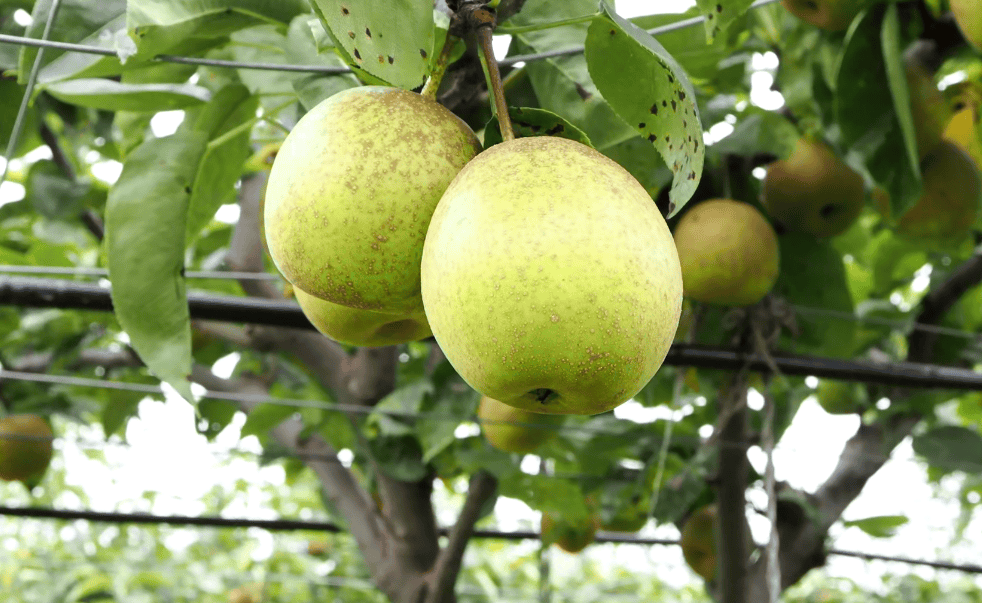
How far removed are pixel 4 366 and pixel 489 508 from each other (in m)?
1.28

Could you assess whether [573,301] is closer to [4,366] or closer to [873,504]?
[4,366]

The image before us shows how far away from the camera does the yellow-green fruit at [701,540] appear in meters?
2.04

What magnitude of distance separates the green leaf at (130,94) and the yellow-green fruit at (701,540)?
158 centimetres

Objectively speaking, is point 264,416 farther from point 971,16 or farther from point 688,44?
point 971,16

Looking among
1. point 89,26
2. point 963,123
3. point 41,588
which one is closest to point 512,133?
point 89,26

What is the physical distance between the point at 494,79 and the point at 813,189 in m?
0.90

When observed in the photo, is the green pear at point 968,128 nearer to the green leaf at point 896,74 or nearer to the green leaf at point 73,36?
the green leaf at point 896,74

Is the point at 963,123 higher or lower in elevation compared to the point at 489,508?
higher

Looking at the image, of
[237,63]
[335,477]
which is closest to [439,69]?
[237,63]

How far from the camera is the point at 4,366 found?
7.31ft

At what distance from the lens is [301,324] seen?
44.1 inches

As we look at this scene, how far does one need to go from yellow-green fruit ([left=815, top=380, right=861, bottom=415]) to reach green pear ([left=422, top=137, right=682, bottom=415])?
1.62m

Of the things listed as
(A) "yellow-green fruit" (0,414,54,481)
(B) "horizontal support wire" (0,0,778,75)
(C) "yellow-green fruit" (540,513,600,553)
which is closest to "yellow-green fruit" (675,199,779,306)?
(B) "horizontal support wire" (0,0,778,75)

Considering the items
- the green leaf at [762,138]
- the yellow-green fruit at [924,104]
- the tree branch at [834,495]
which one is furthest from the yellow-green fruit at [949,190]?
the tree branch at [834,495]
